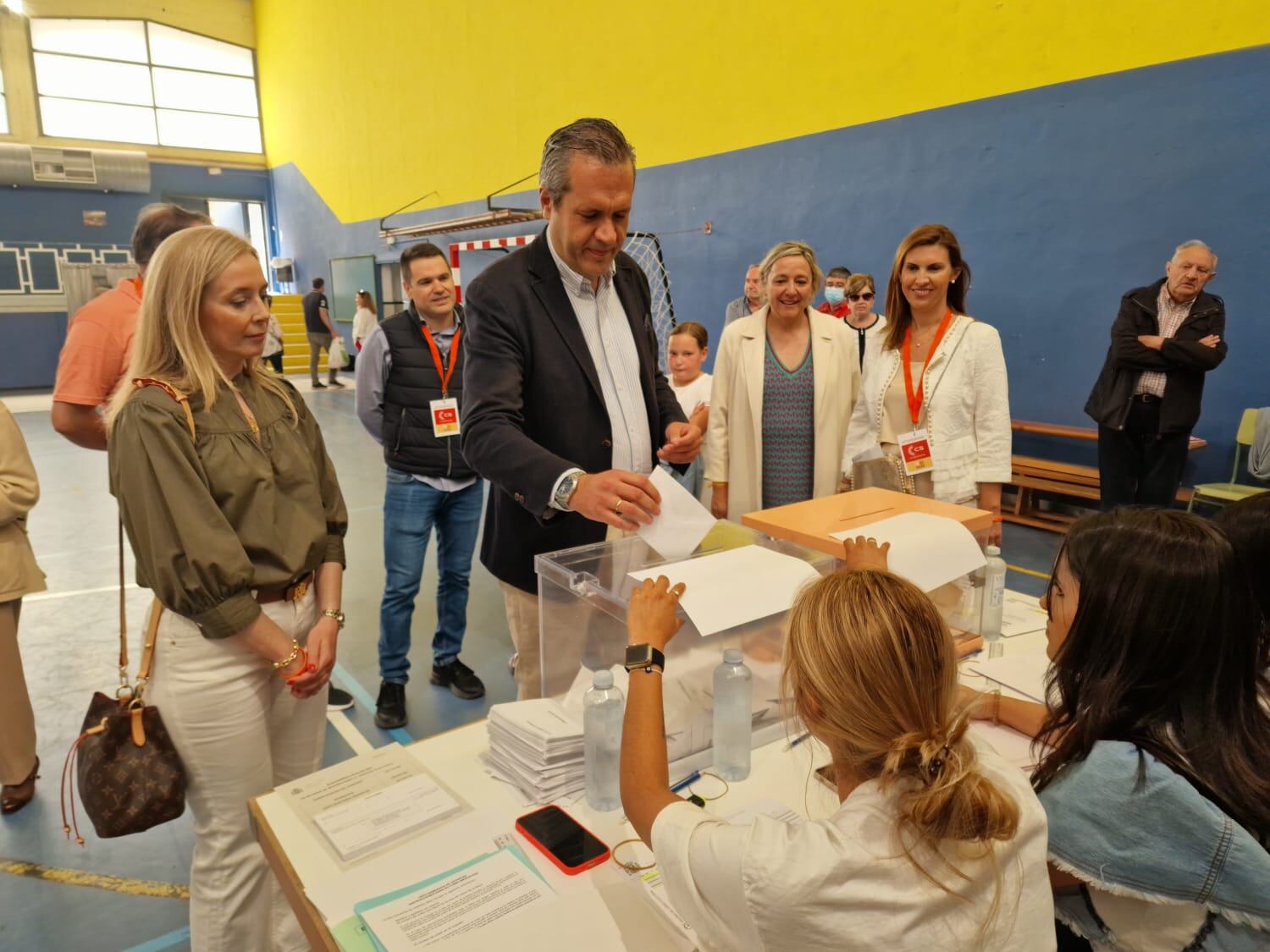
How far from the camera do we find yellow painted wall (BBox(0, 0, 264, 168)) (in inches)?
562

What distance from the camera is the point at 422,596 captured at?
14.7 ft

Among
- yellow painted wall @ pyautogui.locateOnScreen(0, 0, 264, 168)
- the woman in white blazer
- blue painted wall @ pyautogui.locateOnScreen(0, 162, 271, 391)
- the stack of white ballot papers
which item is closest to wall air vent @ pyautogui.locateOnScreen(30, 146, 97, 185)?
blue painted wall @ pyautogui.locateOnScreen(0, 162, 271, 391)

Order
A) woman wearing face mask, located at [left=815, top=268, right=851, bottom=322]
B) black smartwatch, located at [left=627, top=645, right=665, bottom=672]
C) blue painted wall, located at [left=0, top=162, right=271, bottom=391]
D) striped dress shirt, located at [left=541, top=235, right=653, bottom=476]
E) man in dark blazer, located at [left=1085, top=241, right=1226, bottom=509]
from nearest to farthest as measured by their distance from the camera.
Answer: black smartwatch, located at [left=627, top=645, right=665, bottom=672], striped dress shirt, located at [left=541, top=235, right=653, bottom=476], man in dark blazer, located at [left=1085, top=241, right=1226, bottom=509], woman wearing face mask, located at [left=815, top=268, right=851, bottom=322], blue painted wall, located at [left=0, top=162, right=271, bottom=391]

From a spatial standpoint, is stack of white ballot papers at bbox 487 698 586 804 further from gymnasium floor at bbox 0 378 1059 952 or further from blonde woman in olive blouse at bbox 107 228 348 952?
gymnasium floor at bbox 0 378 1059 952

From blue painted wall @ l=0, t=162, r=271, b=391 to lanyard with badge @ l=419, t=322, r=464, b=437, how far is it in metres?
13.7

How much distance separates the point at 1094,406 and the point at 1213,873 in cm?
415

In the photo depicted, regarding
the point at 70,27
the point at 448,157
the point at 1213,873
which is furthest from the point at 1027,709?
the point at 70,27

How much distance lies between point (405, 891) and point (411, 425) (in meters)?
2.27

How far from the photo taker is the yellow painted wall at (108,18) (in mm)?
14281

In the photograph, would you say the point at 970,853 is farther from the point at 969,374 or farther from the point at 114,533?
the point at 114,533

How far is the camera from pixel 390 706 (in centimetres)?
312

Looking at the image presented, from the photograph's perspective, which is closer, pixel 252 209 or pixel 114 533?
pixel 114 533

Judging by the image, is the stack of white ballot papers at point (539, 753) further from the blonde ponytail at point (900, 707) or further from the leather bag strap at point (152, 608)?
the leather bag strap at point (152, 608)

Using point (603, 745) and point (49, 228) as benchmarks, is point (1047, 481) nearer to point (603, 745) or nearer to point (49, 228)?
point (603, 745)
